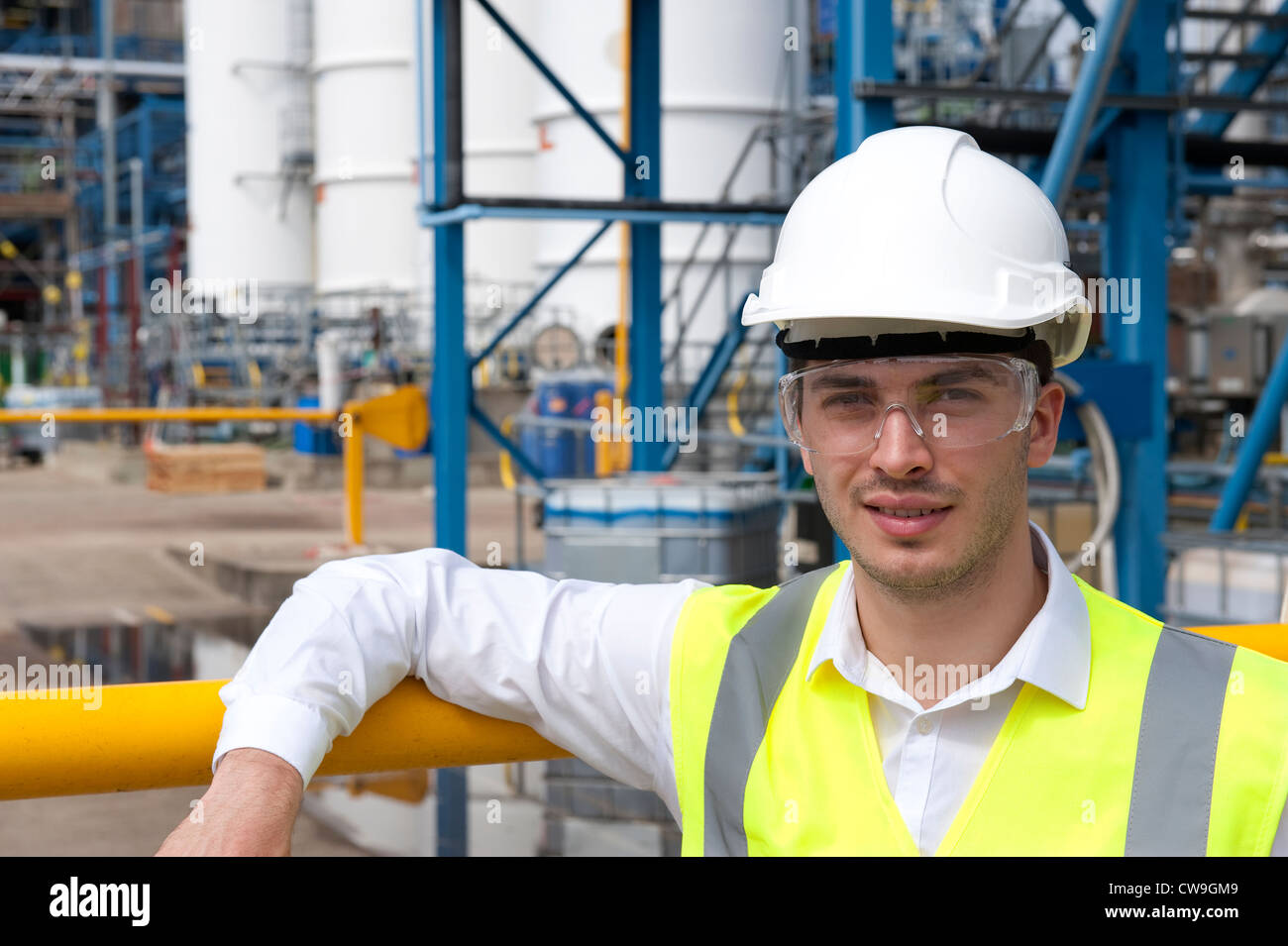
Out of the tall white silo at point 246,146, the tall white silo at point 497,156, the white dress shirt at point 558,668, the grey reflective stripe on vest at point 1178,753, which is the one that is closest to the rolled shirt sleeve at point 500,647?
the white dress shirt at point 558,668

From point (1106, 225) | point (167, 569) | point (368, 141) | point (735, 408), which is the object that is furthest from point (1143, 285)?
point (368, 141)

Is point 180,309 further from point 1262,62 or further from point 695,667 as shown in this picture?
point 695,667

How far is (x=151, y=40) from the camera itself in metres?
37.2

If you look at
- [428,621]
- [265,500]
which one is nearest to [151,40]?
[265,500]

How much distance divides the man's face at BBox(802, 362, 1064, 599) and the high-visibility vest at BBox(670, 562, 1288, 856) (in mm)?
174

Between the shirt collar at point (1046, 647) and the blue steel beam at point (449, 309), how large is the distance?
210 inches

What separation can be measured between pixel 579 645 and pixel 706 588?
0.72 feet

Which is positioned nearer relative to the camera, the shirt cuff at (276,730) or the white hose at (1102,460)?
the shirt cuff at (276,730)

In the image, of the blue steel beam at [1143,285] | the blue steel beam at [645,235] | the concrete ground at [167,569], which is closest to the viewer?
the concrete ground at [167,569]

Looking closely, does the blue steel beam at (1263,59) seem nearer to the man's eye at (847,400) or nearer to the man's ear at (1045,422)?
the man's ear at (1045,422)

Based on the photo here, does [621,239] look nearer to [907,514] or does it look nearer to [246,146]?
[907,514]

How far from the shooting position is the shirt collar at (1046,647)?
5.83 feet

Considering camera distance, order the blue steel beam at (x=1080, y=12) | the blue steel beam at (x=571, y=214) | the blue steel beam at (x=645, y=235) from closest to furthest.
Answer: the blue steel beam at (x=1080, y=12)
the blue steel beam at (x=571, y=214)
the blue steel beam at (x=645, y=235)
